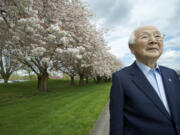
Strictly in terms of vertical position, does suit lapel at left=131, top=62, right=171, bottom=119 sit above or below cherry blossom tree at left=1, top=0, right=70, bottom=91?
below

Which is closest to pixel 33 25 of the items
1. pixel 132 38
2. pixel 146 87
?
pixel 132 38

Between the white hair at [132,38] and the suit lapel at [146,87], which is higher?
the white hair at [132,38]

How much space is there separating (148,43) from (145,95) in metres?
0.67

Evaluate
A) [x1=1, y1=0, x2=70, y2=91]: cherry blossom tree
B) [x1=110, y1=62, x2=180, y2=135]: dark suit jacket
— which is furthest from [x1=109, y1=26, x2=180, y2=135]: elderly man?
[x1=1, y1=0, x2=70, y2=91]: cherry blossom tree

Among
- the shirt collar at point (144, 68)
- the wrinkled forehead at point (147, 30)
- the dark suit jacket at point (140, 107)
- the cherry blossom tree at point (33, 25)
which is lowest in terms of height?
the dark suit jacket at point (140, 107)

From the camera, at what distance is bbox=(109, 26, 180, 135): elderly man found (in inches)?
61.7

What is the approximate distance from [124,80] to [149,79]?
34 cm

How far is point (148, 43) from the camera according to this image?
5.70 ft

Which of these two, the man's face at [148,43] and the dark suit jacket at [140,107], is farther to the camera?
the man's face at [148,43]

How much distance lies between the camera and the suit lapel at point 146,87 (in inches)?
61.9

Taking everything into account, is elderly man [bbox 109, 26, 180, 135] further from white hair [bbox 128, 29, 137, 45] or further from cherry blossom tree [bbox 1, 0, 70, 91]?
cherry blossom tree [bbox 1, 0, 70, 91]

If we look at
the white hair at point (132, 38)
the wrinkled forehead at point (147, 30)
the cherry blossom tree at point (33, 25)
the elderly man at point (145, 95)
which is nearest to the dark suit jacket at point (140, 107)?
the elderly man at point (145, 95)

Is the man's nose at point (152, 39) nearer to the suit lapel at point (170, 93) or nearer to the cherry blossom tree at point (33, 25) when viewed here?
the suit lapel at point (170, 93)

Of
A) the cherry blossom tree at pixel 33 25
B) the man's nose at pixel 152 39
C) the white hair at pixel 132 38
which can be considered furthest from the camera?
the cherry blossom tree at pixel 33 25
